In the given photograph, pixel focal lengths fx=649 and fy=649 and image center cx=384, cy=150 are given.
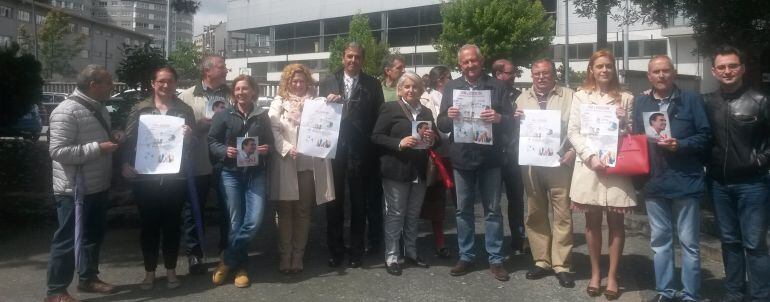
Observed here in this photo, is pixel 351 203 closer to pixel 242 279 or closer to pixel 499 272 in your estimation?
pixel 242 279

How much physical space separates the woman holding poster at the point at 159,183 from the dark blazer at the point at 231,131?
23cm

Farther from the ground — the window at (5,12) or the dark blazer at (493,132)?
the window at (5,12)

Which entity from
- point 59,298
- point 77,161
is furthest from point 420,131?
point 59,298

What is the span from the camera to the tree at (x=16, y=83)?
1248 centimetres

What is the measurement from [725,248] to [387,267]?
116 inches

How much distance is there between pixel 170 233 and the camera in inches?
232

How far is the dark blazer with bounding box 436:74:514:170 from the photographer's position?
19.4 ft

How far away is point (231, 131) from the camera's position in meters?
5.85

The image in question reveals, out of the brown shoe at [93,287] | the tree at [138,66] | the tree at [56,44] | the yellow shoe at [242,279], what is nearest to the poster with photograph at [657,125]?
the yellow shoe at [242,279]

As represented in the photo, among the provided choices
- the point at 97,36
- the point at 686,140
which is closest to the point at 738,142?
the point at 686,140

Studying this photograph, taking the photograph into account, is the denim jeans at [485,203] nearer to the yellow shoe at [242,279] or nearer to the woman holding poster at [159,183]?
the yellow shoe at [242,279]

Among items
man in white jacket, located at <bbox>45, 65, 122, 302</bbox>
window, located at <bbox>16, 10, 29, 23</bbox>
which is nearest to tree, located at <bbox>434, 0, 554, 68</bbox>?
man in white jacket, located at <bbox>45, 65, 122, 302</bbox>

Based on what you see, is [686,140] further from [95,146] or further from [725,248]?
[95,146]

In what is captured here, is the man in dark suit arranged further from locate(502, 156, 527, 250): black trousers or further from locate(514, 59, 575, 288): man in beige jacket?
locate(514, 59, 575, 288): man in beige jacket
